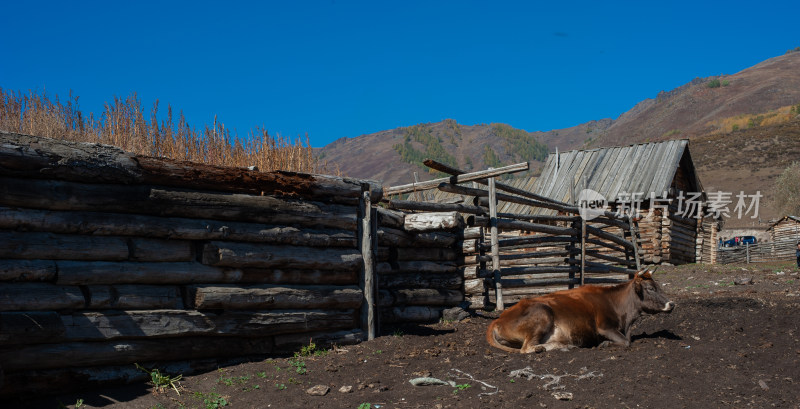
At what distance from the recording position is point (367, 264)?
304 inches

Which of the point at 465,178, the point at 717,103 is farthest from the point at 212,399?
the point at 717,103

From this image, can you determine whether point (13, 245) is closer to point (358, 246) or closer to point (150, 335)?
point (150, 335)

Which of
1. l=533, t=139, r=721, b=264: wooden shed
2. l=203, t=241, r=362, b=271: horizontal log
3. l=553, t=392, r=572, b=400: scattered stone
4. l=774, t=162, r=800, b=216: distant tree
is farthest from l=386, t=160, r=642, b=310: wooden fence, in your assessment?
l=774, t=162, r=800, b=216: distant tree

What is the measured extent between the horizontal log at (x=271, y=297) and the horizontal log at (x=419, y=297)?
0.87 m

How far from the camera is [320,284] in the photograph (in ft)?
23.7

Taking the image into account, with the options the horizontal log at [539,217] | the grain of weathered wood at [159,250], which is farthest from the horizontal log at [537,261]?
the grain of weathered wood at [159,250]

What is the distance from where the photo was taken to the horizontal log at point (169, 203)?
5.05 m

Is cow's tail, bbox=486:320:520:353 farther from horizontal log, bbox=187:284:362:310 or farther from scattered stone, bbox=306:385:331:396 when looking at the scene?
scattered stone, bbox=306:385:331:396

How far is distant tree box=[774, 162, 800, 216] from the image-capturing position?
4756cm

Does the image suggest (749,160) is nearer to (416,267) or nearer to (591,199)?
(591,199)

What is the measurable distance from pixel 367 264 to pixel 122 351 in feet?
10.5

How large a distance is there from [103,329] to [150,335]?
41cm

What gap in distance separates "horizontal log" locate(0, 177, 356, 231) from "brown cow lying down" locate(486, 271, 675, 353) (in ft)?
7.76

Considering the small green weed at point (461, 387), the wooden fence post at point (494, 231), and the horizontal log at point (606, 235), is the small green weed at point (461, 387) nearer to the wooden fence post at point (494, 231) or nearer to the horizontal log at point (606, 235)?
the wooden fence post at point (494, 231)
